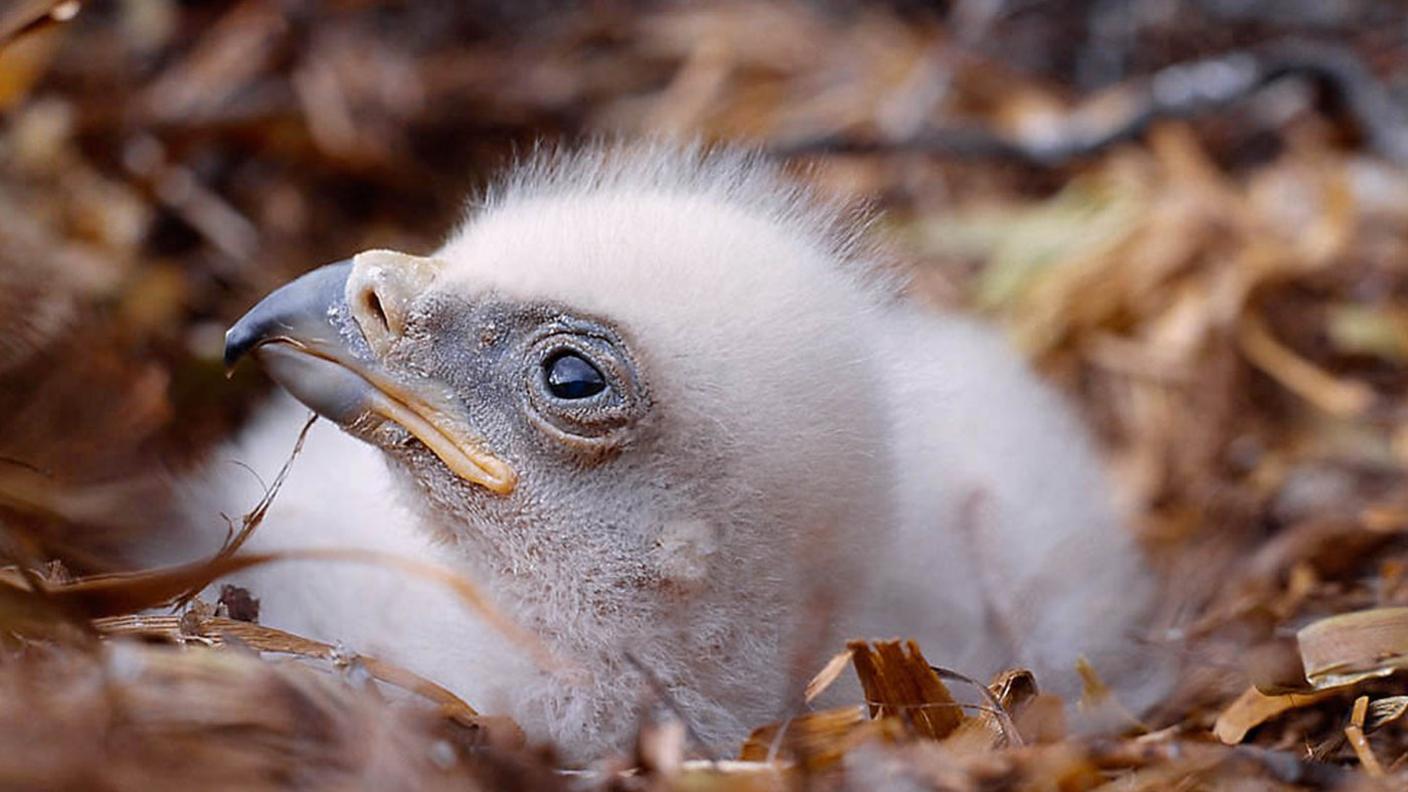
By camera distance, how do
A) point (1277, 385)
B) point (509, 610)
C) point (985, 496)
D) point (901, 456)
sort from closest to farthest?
point (509, 610) < point (901, 456) < point (985, 496) < point (1277, 385)

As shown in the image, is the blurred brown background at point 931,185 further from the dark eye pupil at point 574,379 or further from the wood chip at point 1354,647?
the dark eye pupil at point 574,379

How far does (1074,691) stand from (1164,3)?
241 centimetres

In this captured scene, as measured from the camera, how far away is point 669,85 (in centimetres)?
394

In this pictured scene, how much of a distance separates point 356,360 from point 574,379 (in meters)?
0.27

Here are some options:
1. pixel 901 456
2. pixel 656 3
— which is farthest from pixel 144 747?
pixel 656 3

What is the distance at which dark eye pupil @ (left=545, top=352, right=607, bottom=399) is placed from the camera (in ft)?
5.90

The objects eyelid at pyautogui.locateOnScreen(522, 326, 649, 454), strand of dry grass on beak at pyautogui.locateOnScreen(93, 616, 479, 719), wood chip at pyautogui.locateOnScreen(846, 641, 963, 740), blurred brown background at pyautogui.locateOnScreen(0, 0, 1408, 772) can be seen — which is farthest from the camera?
blurred brown background at pyautogui.locateOnScreen(0, 0, 1408, 772)

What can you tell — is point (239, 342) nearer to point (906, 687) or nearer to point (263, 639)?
point (263, 639)

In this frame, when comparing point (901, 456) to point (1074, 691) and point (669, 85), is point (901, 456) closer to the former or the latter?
point (1074, 691)

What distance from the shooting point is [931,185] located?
138 inches

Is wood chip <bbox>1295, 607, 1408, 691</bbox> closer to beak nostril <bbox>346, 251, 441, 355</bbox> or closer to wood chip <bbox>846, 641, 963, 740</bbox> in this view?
wood chip <bbox>846, 641, 963, 740</bbox>

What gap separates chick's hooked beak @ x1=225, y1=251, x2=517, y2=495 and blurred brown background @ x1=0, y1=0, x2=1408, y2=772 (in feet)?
1.39

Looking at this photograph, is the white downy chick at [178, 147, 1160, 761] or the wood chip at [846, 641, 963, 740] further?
the white downy chick at [178, 147, 1160, 761]

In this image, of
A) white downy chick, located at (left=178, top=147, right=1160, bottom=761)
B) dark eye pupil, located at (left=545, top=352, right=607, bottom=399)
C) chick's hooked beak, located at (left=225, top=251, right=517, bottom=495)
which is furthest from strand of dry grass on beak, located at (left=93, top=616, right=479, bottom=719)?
dark eye pupil, located at (left=545, top=352, right=607, bottom=399)
